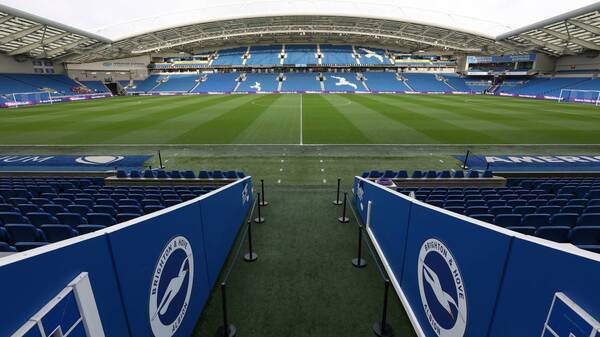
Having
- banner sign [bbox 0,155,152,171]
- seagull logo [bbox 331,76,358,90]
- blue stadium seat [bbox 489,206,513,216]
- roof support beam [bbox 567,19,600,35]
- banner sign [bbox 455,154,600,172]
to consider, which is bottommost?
banner sign [bbox 0,155,152,171]

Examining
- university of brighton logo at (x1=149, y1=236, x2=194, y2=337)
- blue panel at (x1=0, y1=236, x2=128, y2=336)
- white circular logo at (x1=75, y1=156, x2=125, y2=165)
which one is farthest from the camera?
white circular logo at (x1=75, y1=156, x2=125, y2=165)

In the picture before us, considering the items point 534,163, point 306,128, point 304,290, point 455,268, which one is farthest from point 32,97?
point 534,163

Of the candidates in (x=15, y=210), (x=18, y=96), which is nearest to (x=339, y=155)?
(x=15, y=210)

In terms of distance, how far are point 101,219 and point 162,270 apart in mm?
2439

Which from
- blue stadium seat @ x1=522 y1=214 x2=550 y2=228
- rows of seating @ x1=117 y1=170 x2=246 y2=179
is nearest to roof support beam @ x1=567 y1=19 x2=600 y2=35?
blue stadium seat @ x1=522 y1=214 x2=550 y2=228

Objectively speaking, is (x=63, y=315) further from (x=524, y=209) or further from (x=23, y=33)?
(x=23, y=33)

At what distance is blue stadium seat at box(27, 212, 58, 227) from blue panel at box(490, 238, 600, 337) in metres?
7.08

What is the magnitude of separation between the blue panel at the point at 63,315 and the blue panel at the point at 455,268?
4.03m

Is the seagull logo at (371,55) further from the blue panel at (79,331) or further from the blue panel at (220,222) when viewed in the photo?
the blue panel at (79,331)

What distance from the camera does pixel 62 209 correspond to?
19.5 feet

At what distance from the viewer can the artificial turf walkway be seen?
4.89 metres

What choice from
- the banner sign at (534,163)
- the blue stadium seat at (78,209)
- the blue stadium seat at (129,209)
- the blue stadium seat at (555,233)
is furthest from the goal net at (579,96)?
the blue stadium seat at (78,209)

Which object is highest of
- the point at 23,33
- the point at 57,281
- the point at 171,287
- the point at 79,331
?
the point at 23,33

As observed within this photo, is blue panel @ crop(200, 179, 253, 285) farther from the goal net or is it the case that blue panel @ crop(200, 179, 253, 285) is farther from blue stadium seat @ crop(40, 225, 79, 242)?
the goal net
